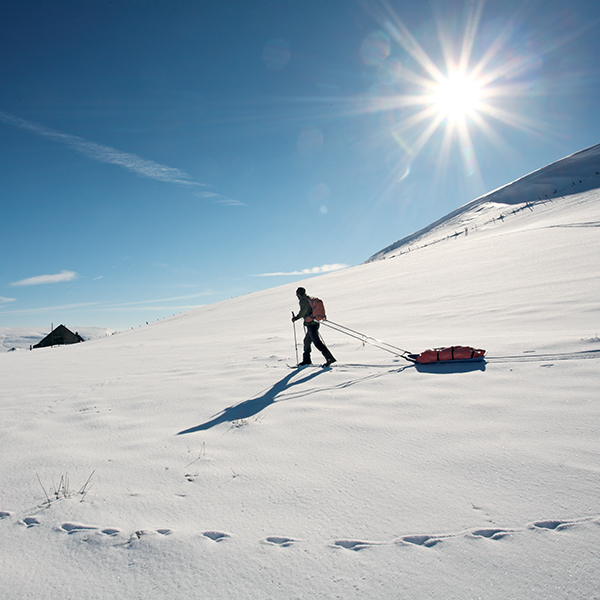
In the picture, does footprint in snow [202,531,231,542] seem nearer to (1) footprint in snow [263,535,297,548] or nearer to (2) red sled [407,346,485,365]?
(1) footprint in snow [263,535,297,548]

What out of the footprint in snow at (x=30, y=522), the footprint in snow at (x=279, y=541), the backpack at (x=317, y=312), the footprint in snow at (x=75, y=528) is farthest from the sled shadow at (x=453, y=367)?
the footprint in snow at (x=30, y=522)

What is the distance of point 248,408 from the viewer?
4.71 meters

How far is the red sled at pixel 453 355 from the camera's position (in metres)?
5.62

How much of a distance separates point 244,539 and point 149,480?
1.18m

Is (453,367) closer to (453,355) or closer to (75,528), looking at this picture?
(453,355)

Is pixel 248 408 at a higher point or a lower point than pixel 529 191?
lower

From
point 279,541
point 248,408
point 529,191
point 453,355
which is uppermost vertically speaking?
point 529,191

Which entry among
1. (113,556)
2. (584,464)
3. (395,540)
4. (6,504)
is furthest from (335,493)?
A: (6,504)

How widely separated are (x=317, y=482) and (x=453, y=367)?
142 inches

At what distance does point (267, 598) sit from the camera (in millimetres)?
1796

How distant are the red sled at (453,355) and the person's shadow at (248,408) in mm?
1973

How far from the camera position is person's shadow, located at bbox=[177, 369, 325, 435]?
423 centimetres

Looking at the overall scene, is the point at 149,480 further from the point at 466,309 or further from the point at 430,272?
the point at 430,272

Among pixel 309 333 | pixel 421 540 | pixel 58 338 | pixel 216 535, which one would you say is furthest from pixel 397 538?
pixel 58 338
